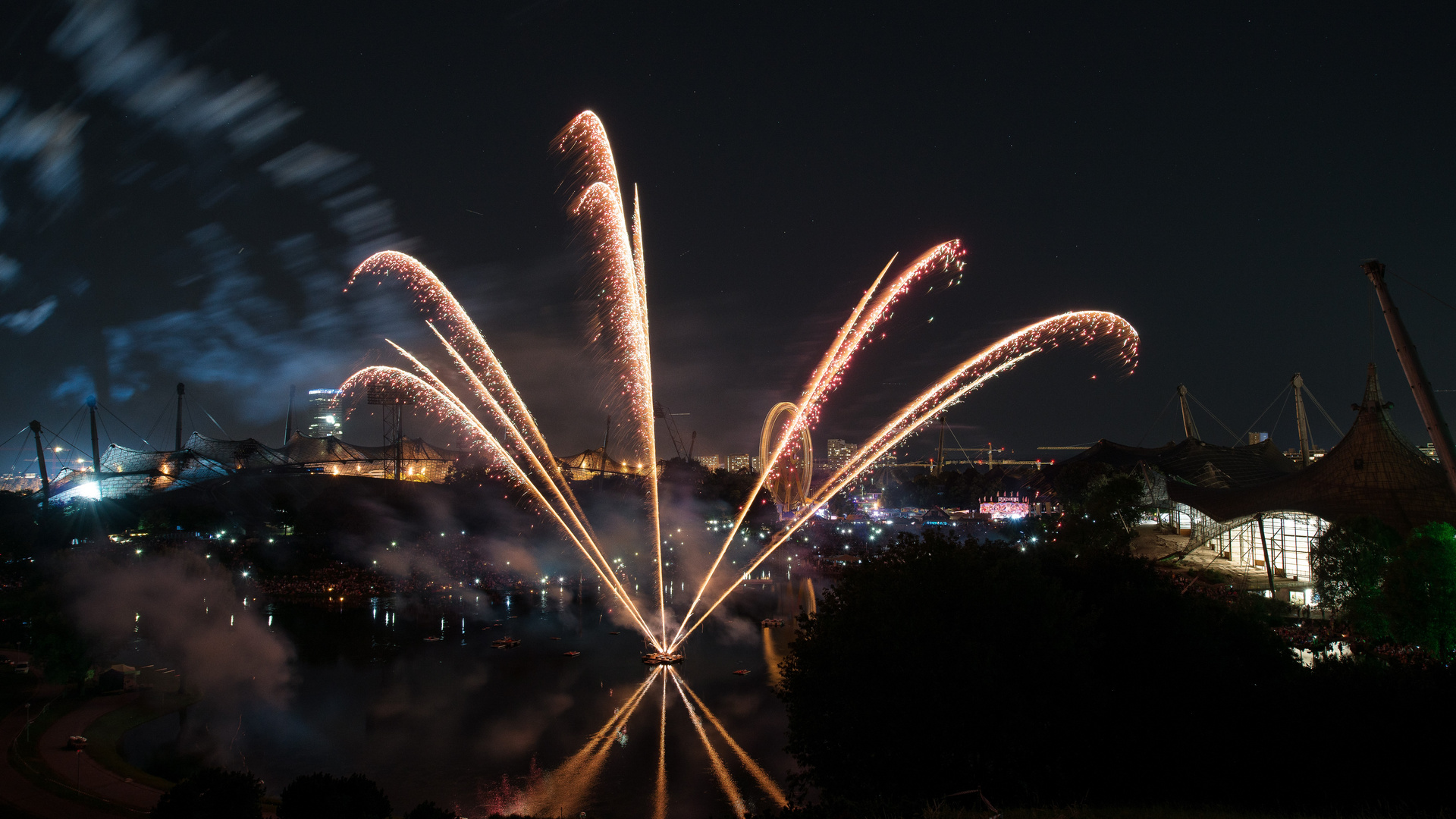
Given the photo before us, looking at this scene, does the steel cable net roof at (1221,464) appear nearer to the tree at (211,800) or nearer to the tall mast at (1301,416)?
the tall mast at (1301,416)

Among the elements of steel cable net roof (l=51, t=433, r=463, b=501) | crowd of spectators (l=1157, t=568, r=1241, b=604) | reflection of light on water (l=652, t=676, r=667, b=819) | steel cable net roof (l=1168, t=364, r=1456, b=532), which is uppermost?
steel cable net roof (l=51, t=433, r=463, b=501)

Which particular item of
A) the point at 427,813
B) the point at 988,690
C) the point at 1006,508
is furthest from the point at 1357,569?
the point at 1006,508

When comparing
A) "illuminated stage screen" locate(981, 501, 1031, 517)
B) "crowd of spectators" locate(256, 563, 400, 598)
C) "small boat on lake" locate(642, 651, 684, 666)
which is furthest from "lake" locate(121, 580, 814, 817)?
"illuminated stage screen" locate(981, 501, 1031, 517)

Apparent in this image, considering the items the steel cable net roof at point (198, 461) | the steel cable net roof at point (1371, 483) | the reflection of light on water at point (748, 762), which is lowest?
the reflection of light on water at point (748, 762)

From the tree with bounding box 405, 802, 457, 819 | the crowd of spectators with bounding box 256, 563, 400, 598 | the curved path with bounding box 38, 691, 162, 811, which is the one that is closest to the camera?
the tree with bounding box 405, 802, 457, 819

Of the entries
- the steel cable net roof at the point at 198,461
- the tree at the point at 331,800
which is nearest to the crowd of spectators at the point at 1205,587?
the tree at the point at 331,800

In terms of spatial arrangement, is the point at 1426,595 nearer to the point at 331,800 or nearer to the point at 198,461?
the point at 331,800

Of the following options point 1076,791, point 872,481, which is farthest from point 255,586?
point 872,481

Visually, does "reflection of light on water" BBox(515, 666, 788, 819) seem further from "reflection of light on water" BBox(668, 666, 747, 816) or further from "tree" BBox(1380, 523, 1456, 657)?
"tree" BBox(1380, 523, 1456, 657)
